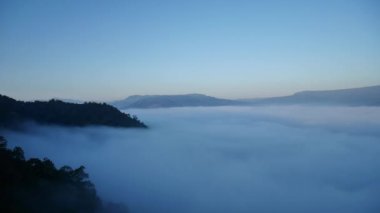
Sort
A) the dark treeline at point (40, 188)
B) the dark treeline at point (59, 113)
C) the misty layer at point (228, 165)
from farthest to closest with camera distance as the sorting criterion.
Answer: the misty layer at point (228, 165) → the dark treeline at point (59, 113) → the dark treeline at point (40, 188)

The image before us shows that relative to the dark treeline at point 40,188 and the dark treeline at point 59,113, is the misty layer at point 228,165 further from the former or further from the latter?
the dark treeline at point 40,188

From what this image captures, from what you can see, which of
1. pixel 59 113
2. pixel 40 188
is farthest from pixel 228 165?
pixel 40 188

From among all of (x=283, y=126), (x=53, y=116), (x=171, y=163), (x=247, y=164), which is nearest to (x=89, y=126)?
(x=53, y=116)

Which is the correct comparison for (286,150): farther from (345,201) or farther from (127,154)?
(127,154)

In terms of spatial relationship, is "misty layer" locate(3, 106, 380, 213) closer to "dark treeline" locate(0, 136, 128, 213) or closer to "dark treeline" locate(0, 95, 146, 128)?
"dark treeline" locate(0, 95, 146, 128)

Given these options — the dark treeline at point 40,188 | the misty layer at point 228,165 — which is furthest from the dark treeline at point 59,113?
the dark treeline at point 40,188
